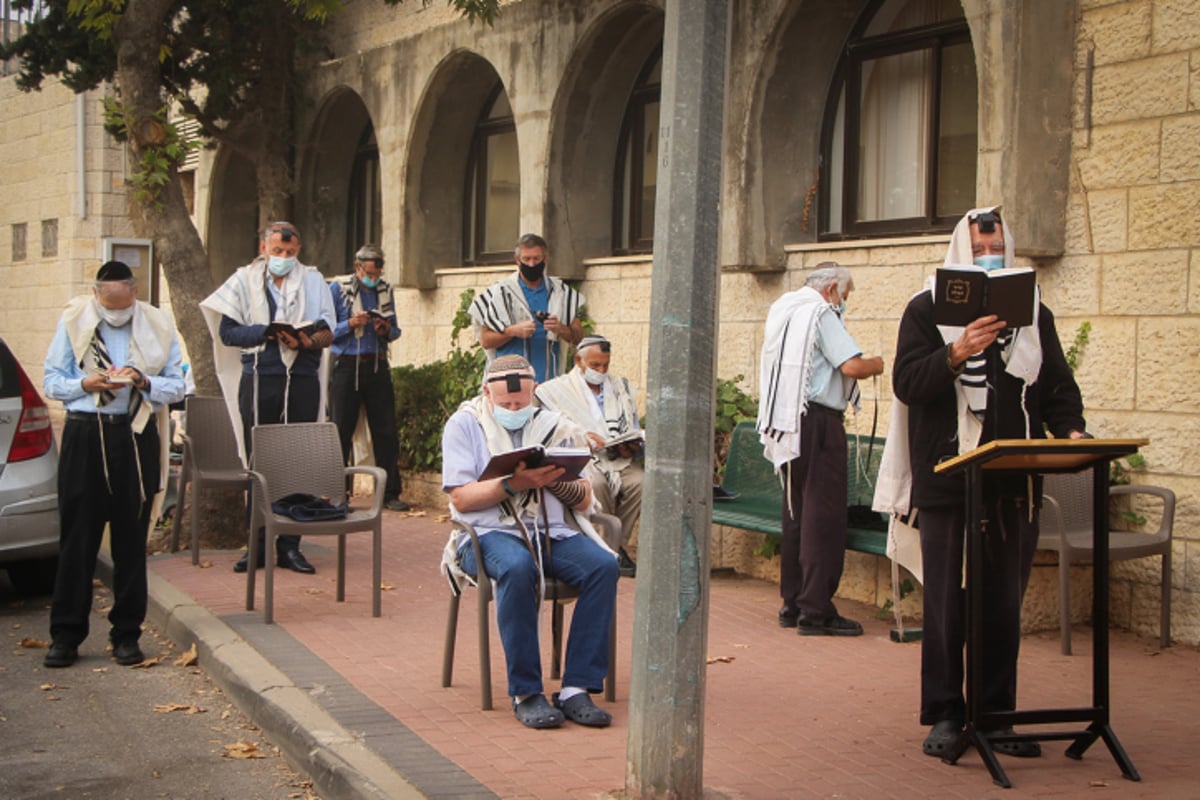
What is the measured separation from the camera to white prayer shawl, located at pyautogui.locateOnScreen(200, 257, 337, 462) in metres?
9.60

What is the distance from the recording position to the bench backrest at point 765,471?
8898 mm

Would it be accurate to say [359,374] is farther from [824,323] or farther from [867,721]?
[867,721]

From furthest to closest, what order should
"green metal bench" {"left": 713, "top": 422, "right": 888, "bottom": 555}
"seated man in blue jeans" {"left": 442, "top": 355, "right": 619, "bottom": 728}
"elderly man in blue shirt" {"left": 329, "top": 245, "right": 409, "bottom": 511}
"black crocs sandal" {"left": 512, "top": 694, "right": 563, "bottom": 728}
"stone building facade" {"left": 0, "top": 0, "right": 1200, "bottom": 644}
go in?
"elderly man in blue shirt" {"left": 329, "top": 245, "right": 409, "bottom": 511}
"green metal bench" {"left": 713, "top": 422, "right": 888, "bottom": 555}
"stone building facade" {"left": 0, "top": 0, "right": 1200, "bottom": 644}
"seated man in blue jeans" {"left": 442, "top": 355, "right": 619, "bottom": 728}
"black crocs sandal" {"left": 512, "top": 694, "right": 563, "bottom": 728}

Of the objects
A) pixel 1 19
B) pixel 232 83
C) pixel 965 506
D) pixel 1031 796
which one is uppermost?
pixel 1 19

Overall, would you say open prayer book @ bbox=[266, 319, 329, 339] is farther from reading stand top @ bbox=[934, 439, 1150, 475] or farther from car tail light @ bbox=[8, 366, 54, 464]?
reading stand top @ bbox=[934, 439, 1150, 475]

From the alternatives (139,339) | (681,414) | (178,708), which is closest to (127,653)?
(178,708)

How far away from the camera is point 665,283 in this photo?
4.89 meters

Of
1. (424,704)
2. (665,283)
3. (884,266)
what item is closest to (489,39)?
(884,266)

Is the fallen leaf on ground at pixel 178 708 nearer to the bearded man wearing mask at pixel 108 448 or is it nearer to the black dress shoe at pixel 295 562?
the bearded man wearing mask at pixel 108 448

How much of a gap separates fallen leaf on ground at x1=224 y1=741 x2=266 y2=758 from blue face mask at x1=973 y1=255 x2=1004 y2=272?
342 centimetres

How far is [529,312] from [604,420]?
1311 mm

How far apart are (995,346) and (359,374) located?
7722 mm

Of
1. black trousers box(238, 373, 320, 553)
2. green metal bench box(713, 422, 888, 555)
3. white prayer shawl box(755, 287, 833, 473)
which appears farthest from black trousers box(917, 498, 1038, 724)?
black trousers box(238, 373, 320, 553)

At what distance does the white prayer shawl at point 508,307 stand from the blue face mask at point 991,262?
207 inches
